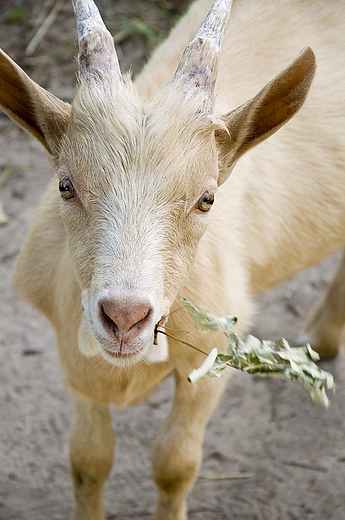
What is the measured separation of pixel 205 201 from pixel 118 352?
28.0 inches

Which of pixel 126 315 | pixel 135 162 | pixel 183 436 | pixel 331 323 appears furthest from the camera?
pixel 331 323

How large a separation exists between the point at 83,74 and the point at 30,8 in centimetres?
586

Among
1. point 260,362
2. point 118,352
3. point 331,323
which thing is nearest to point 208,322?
point 260,362

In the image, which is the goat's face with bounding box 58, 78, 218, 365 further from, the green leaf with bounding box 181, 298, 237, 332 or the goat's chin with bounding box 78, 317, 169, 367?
the green leaf with bounding box 181, 298, 237, 332

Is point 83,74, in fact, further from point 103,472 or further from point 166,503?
point 166,503

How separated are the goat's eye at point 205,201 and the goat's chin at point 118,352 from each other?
1.87 feet

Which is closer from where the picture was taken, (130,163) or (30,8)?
(130,163)

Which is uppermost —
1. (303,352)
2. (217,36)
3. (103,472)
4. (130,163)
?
(217,36)

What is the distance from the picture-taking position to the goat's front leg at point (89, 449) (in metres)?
3.75

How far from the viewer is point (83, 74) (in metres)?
2.71

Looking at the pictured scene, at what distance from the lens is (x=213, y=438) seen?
477 centimetres

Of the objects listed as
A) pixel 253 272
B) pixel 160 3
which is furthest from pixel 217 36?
pixel 160 3

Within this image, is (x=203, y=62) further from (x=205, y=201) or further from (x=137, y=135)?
(x=205, y=201)

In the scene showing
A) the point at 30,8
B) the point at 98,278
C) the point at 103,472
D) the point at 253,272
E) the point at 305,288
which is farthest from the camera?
the point at 30,8
